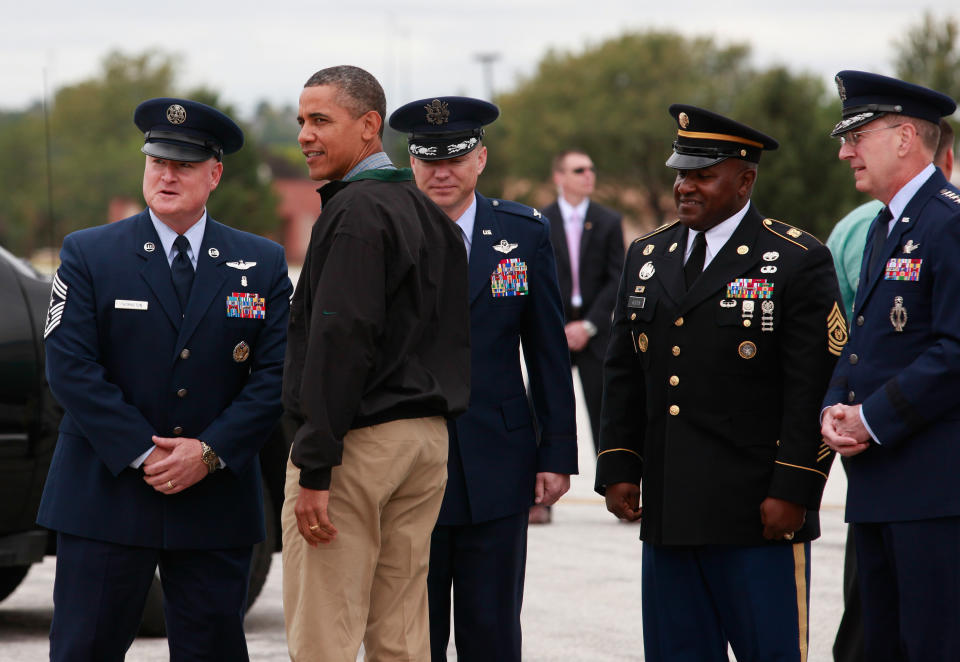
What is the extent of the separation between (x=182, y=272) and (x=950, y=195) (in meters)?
2.32

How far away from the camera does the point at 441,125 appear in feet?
15.1

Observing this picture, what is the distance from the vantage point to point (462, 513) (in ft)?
14.5

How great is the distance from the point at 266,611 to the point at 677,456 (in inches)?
122

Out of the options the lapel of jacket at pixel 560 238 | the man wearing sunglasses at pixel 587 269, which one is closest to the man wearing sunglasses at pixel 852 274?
the man wearing sunglasses at pixel 587 269

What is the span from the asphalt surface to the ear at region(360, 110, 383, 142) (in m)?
2.74

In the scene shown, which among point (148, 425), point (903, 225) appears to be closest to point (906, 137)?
point (903, 225)

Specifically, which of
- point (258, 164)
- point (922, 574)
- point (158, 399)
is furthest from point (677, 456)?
point (258, 164)

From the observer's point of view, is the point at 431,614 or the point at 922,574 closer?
the point at 922,574

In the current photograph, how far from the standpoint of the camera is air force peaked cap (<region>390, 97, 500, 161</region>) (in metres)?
4.57

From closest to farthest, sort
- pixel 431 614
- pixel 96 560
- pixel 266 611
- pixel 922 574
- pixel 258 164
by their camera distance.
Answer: pixel 922 574
pixel 96 560
pixel 431 614
pixel 266 611
pixel 258 164

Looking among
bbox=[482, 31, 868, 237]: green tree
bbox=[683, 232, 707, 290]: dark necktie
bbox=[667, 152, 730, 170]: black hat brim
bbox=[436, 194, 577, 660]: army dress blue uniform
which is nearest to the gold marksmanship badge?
bbox=[683, 232, 707, 290]: dark necktie

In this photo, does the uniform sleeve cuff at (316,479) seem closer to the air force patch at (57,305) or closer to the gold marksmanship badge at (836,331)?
the air force patch at (57,305)

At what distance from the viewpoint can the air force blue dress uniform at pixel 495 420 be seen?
4449 millimetres

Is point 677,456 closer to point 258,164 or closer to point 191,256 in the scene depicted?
point 191,256
